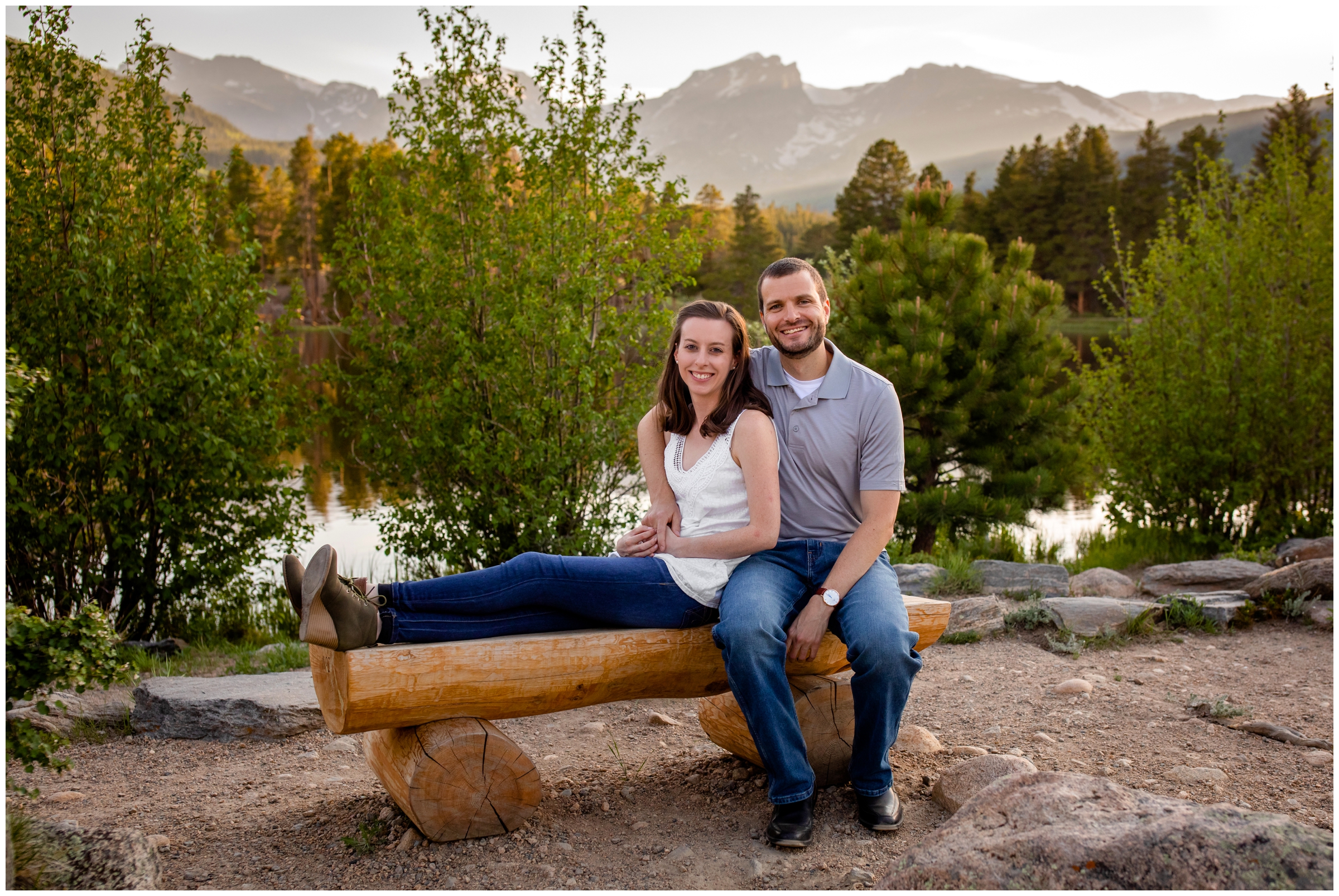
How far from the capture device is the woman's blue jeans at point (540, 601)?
9.82 ft

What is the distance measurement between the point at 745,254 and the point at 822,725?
1687 inches

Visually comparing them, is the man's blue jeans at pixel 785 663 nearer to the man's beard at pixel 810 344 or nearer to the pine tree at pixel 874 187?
the man's beard at pixel 810 344

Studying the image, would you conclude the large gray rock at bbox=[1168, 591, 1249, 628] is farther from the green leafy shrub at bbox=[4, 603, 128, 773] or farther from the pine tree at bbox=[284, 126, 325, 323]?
the pine tree at bbox=[284, 126, 325, 323]

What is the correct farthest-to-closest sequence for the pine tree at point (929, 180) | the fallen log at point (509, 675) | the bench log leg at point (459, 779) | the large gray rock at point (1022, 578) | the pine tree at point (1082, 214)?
the pine tree at point (1082, 214) < the pine tree at point (929, 180) < the large gray rock at point (1022, 578) < the bench log leg at point (459, 779) < the fallen log at point (509, 675)

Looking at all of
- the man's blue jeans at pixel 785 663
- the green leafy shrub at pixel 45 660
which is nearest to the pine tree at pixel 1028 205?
the man's blue jeans at pixel 785 663

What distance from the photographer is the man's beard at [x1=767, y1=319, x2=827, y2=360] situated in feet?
11.0

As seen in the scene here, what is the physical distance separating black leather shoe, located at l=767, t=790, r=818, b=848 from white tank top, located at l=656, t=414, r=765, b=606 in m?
0.65

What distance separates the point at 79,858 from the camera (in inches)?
100

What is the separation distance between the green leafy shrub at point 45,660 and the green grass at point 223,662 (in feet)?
6.57

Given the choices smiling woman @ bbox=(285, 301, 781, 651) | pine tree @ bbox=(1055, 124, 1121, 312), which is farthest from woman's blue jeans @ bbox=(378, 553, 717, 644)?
pine tree @ bbox=(1055, 124, 1121, 312)

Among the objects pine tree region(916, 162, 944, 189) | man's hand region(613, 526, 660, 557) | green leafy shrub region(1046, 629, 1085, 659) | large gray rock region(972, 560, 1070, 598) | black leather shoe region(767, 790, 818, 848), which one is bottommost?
green leafy shrub region(1046, 629, 1085, 659)

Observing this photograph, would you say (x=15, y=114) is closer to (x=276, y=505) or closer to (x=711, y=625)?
(x=276, y=505)

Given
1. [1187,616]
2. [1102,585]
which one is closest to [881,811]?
[1187,616]

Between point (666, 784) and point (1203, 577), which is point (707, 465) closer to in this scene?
point (666, 784)
